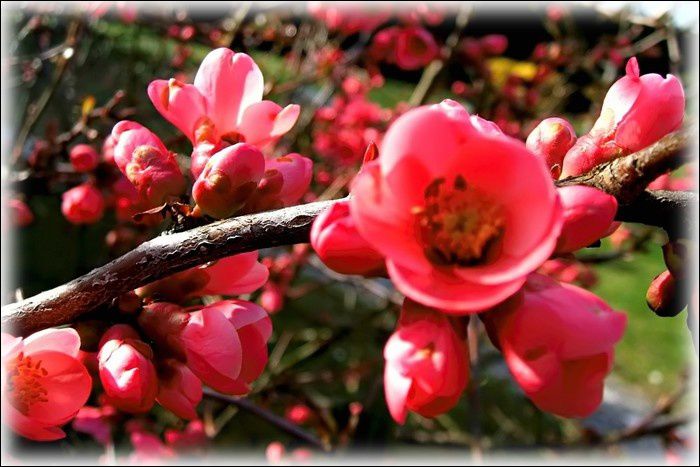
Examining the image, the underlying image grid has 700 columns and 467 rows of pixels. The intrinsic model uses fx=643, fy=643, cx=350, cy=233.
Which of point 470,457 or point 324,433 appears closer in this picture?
point 324,433

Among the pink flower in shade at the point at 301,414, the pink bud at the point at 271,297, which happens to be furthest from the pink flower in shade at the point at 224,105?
the pink bud at the point at 271,297

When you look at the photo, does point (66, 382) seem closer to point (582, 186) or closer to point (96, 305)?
point (96, 305)

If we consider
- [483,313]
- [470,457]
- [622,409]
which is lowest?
[622,409]

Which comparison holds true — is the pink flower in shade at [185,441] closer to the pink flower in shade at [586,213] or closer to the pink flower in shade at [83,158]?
the pink flower in shade at [83,158]

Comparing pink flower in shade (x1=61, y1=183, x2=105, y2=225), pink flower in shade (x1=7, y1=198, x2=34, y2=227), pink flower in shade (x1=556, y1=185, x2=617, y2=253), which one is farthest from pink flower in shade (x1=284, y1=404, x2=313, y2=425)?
pink flower in shade (x1=556, y1=185, x2=617, y2=253)

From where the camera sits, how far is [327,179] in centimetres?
323

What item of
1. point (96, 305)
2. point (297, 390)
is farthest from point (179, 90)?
point (297, 390)

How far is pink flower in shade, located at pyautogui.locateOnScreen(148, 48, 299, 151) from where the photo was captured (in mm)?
776

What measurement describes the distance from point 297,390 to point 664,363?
143 inches

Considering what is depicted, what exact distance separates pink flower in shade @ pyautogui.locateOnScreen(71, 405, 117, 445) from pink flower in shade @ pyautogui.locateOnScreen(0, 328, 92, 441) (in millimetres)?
990

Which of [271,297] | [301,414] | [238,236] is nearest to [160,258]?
[238,236]

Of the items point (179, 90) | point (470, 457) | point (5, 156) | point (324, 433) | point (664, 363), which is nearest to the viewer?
point (179, 90)

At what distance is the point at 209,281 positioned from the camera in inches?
27.9

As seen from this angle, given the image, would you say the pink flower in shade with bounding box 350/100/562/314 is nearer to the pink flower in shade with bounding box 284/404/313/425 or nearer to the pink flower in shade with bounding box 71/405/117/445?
the pink flower in shade with bounding box 71/405/117/445
